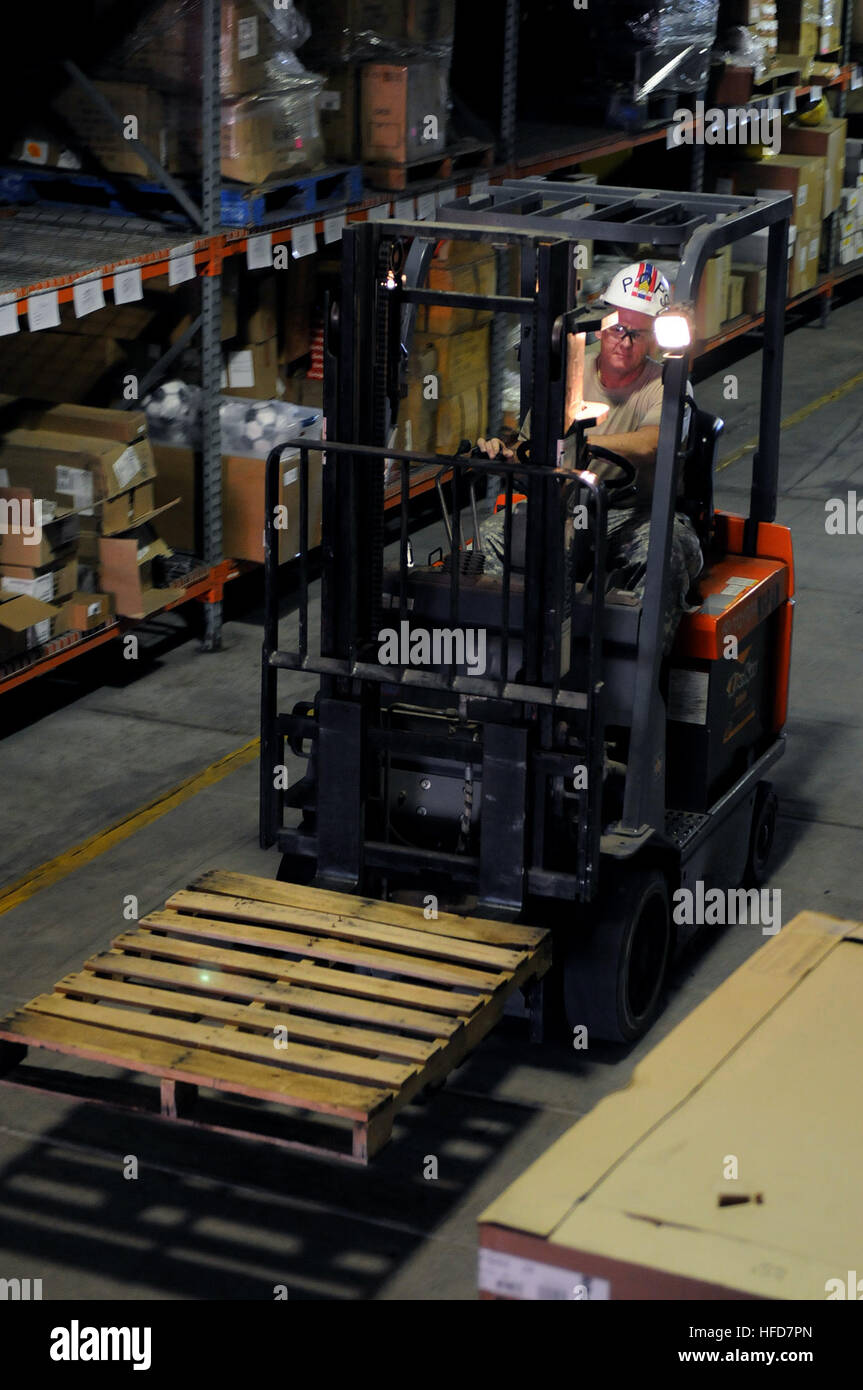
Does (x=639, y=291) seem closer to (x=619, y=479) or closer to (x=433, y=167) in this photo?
(x=619, y=479)

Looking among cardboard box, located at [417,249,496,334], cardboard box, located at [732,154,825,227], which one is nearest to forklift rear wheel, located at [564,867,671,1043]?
cardboard box, located at [417,249,496,334]

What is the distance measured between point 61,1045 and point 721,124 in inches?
412

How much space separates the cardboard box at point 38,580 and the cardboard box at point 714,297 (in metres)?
6.29

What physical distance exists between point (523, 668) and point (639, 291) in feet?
3.96

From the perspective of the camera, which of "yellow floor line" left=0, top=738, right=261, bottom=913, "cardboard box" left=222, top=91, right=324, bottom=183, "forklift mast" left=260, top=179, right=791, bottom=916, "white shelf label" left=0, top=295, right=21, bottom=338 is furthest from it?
"cardboard box" left=222, top=91, right=324, bottom=183

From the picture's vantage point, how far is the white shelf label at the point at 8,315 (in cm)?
655

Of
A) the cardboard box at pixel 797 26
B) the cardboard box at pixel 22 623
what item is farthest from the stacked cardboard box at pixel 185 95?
the cardboard box at pixel 797 26

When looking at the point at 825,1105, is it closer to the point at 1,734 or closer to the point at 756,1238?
the point at 756,1238

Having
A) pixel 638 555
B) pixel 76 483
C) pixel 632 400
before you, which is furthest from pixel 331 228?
pixel 638 555

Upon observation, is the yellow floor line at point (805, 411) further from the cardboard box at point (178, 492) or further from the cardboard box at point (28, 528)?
the cardboard box at point (28, 528)

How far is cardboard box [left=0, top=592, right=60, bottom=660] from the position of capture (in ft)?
23.2

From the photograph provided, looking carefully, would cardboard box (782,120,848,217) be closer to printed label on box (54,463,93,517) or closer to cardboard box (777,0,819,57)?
cardboard box (777,0,819,57)

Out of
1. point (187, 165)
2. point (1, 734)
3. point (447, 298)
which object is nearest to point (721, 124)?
point (187, 165)

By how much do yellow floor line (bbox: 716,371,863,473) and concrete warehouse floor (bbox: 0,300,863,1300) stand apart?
210 centimetres
